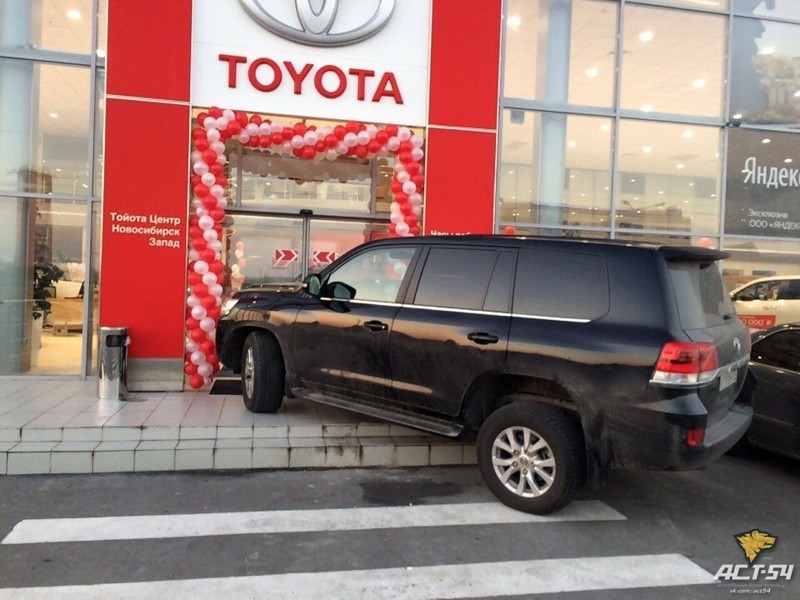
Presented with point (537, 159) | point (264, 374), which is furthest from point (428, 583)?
point (537, 159)

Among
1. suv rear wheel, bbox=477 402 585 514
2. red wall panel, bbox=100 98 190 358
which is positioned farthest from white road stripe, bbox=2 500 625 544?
red wall panel, bbox=100 98 190 358

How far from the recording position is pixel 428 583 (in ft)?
11.5

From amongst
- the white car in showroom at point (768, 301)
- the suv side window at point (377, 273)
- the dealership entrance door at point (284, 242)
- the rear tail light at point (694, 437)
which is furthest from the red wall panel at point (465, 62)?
the rear tail light at point (694, 437)

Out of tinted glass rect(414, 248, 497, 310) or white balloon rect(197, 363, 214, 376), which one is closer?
tinted glass rect(414, 248, 497, 310)

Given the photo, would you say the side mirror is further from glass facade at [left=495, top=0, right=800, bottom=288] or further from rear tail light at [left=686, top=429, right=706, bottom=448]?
glass facade at [left=495, top=0, right=800, bottom=288]

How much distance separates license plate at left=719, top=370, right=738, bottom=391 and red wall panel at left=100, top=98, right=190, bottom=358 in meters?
6.11

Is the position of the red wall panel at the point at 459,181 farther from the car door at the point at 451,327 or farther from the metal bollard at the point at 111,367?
the metal bollard at the point at 111,367

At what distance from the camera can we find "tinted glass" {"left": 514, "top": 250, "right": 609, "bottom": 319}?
429 cm

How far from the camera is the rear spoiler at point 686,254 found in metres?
4.20

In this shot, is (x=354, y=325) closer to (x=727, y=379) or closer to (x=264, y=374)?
(x=264, y=374)

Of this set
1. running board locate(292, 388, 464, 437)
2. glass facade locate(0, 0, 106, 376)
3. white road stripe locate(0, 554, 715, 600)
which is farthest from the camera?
glass facade locate(0, 0, 106, 376)

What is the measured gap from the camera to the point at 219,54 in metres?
8.03

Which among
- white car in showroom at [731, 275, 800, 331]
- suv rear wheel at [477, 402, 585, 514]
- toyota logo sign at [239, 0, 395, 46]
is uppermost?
toyota logo sign at [239, 0, 395, 46]

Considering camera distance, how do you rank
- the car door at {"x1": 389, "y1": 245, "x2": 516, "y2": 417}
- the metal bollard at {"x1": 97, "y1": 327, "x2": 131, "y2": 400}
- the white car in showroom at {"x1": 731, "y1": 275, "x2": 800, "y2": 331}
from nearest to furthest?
the car door at {"x1": 389, "y1": 245, "x2": 516, "y2": 417} < the metal bollard at {"x1": 97, "y1": 327, "x2": 131, "y2": 400} < the white car in showroom at {"x1": 731, "y1": 275, "x2": 800, "y2": 331}
